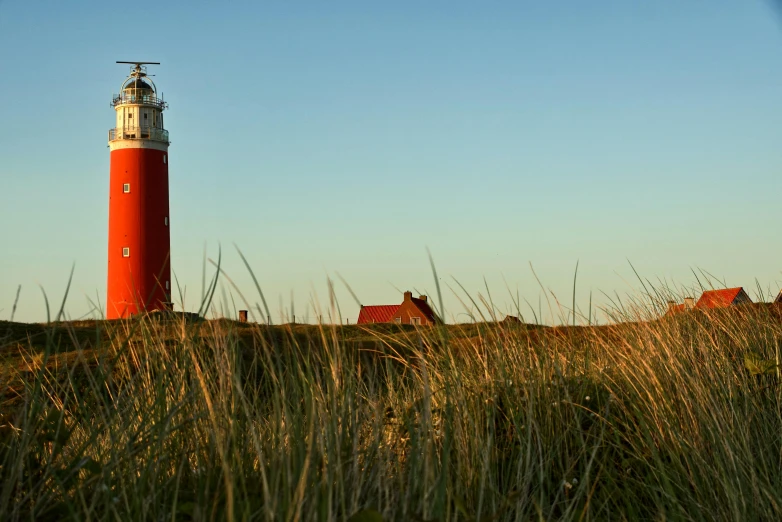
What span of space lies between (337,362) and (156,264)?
2510cm

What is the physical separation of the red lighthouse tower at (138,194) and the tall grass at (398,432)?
23227 millimetres

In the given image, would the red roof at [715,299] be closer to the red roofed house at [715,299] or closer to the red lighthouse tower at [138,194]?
the red roofed house at [715,299]

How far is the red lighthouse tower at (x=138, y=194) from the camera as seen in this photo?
85.4 ft

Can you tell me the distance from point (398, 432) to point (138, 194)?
25.5 metres

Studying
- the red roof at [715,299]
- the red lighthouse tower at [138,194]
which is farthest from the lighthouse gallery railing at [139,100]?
the red roof at [715,299]

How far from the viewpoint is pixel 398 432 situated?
2422mm

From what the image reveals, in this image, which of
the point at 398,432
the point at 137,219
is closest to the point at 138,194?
the point at 137,219

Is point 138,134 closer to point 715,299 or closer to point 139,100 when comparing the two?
point 139,100

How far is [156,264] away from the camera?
26203 millimetres

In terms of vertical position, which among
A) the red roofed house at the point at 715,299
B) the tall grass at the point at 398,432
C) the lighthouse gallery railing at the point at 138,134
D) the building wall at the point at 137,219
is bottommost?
the tall grass at the point at 398,432

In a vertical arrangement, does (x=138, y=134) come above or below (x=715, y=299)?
above

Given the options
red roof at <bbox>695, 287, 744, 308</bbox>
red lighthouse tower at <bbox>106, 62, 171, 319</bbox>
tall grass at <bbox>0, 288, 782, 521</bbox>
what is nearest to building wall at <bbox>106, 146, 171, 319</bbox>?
red lighthouse tower at <bbox>106, 62, 171, 319</bbox>

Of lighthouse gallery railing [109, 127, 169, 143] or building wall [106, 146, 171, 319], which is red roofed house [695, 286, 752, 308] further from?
lighthouse gallery railing [109, 127, 169, 143]

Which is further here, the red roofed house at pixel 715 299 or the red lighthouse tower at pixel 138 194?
the red lighthouse tower at pixel 138 194
